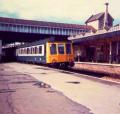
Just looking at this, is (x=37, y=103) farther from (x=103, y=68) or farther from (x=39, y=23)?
(x=39, y=23)

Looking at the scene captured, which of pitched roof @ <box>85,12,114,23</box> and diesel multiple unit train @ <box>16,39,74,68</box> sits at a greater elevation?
pitched roof @ <box>85,12,114,23</box>

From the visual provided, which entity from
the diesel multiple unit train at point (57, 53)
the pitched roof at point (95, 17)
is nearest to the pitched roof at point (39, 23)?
the pitched roof at point (95, 17)

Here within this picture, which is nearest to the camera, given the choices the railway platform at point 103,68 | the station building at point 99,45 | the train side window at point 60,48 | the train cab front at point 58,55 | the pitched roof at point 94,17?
the railway platform at point 103,68

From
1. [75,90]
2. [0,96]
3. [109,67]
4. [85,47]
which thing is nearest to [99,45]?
[85,47]

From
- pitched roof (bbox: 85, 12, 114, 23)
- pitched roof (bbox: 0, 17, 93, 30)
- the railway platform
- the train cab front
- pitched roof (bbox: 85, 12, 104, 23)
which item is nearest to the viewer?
the railway platform

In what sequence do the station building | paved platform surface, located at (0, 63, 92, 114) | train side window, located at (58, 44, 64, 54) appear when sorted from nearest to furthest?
paved platform surface, located at (0, 63, 92, 114), train side window, located at (58, 44, 64, 54), the station building

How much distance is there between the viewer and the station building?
1087 inches

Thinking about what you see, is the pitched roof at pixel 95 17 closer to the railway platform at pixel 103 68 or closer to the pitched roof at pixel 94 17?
the pitched roof at pixel 94 17

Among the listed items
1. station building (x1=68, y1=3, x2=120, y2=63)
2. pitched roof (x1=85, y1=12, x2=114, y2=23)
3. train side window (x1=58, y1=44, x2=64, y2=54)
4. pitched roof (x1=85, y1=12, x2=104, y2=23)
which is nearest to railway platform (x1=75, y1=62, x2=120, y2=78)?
station building (x1=68, y1=3, x2=120, y2=63)

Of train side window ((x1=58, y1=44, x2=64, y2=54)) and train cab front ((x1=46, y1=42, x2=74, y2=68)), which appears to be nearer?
train cab front ((x1=46, y1=42, x2=74, y2=68))

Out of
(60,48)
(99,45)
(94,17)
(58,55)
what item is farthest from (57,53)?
(94,17)

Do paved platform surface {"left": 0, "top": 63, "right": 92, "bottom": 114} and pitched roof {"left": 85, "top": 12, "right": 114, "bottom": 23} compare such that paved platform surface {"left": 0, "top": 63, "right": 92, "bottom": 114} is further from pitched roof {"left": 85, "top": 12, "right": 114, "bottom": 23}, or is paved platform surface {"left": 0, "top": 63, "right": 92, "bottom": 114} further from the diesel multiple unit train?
pitched roof {"left": 85, "top": 12, "right": 114, "bottom": 23}

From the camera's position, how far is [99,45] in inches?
1453

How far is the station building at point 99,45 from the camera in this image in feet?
90.6
